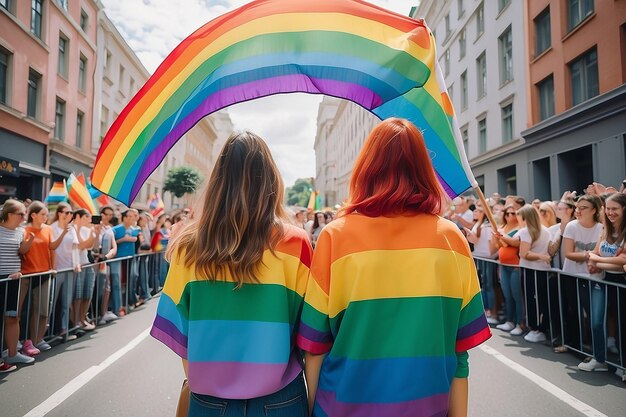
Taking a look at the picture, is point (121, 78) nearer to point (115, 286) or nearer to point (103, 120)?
point (103, 120)

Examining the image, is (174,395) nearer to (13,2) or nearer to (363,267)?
(363,267)

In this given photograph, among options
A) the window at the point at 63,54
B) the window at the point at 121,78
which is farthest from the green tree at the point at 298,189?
the window at the point at 63,54

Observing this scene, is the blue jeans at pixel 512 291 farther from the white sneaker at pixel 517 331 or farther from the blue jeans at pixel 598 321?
the blue jeans at pixel 598 321

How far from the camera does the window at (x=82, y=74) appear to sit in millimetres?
22597

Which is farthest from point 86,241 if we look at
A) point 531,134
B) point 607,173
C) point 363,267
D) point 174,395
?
point 531,134

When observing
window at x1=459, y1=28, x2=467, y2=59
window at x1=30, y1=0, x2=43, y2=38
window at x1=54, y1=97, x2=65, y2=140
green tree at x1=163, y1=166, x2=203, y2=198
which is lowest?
green tree at x1=163, y1=166, x2=203, y2=198

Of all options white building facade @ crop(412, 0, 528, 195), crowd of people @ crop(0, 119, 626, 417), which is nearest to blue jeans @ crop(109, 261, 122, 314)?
crowd of people @ crop(0, 119, 626, 417)

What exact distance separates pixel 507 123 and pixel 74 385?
69.9 feet

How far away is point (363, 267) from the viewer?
5.14ft

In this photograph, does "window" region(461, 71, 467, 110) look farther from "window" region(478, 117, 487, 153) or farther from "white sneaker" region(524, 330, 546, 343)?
"white sneaker" region(524, 330, 546, 343)

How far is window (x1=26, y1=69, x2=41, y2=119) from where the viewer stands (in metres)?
17.5

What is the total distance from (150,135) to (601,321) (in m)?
5.65

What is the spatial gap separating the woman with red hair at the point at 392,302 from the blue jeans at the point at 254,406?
10 cm

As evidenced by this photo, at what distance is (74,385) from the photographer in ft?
14.7
